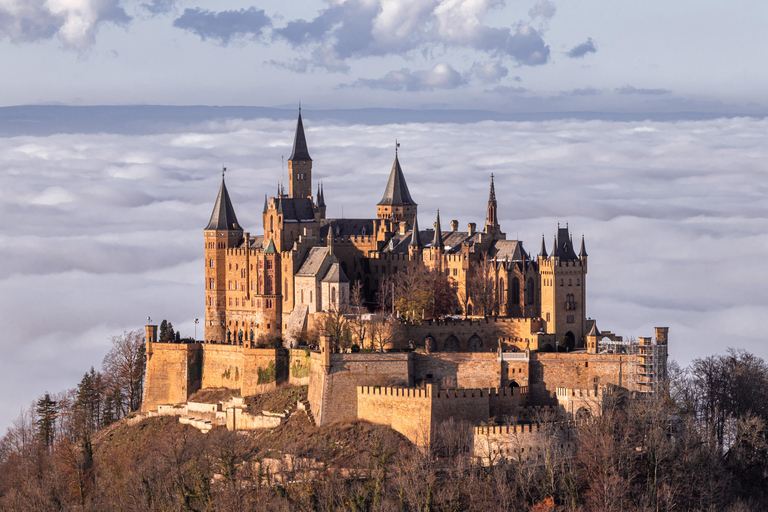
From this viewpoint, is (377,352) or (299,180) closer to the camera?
(377,352)

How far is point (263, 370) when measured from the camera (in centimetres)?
11462

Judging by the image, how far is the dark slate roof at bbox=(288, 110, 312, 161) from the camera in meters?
134

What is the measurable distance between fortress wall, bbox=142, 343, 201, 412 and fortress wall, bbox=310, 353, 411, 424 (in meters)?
16.6

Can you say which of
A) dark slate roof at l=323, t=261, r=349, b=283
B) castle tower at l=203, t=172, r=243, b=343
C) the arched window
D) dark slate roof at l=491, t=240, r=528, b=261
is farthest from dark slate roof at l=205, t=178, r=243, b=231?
the arched window

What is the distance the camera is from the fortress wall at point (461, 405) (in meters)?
102

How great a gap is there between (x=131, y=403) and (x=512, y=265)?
3424 centimetres

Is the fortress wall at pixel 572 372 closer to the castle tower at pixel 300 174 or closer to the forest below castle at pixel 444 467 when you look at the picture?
the forest below castle at pixel 444 467

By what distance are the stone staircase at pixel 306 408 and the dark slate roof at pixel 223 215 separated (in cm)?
2363

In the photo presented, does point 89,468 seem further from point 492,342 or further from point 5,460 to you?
point 492,342

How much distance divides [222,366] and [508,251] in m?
24.5

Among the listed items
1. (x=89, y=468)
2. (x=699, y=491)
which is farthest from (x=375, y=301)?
(x=699, y=491)

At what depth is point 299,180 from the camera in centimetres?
13375

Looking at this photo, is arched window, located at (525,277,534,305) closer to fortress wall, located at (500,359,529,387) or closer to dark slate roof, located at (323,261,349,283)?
fortress wall, located at (500,359,529,387)

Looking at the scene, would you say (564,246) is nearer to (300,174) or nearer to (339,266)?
(339,266)
